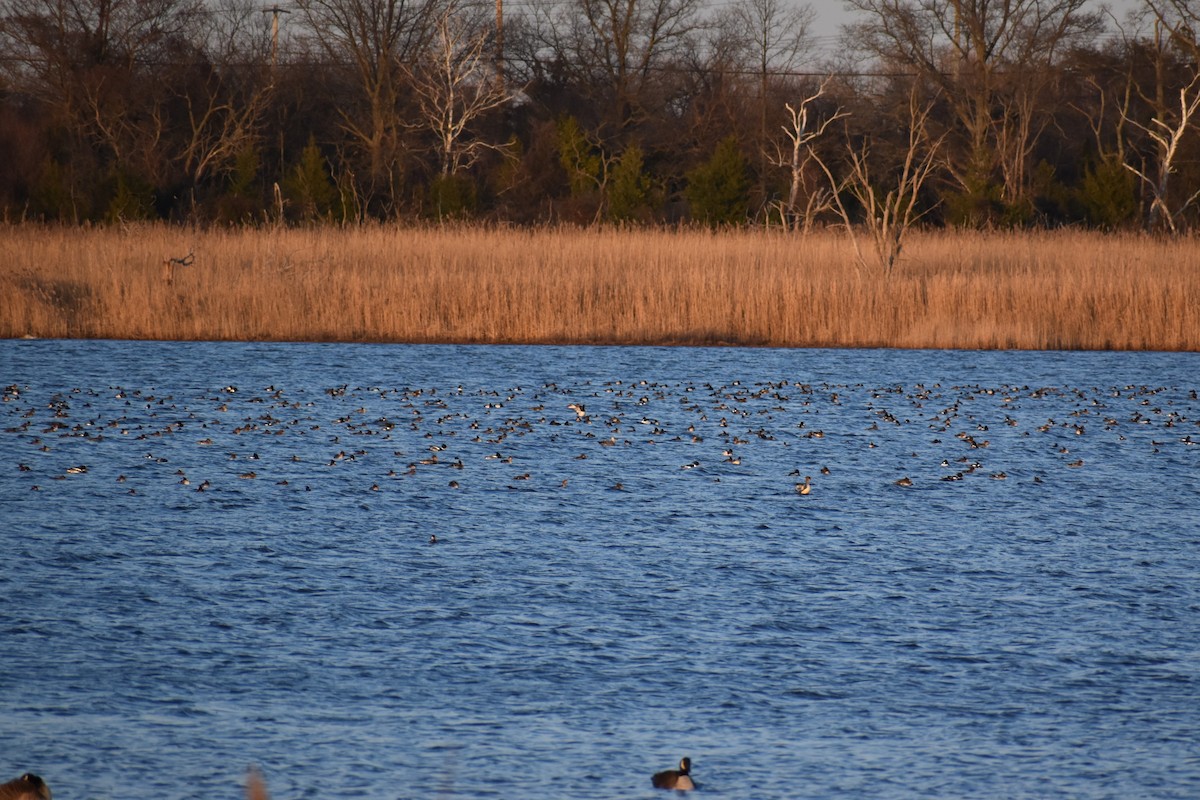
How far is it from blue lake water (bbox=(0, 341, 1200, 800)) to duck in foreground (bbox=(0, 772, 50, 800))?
24 cm

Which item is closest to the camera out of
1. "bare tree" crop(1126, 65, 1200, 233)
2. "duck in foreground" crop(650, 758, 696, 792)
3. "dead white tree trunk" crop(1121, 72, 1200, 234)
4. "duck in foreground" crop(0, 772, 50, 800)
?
"duck in foreground" crop(0, 772, 50, 800)

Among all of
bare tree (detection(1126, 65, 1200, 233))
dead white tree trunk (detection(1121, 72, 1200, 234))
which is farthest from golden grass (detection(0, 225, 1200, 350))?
bare tree (detection(1126, 65, 1200, 233))

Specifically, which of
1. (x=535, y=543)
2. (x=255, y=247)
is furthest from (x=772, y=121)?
(x=535, y=543)

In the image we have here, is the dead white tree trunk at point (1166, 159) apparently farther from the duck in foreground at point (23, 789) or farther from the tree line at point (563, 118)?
the duck in foreground at point (23, 789)

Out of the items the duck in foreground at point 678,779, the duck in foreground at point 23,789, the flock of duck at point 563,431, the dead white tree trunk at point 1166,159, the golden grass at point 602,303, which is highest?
the dead white tree trunk at point 1166,159

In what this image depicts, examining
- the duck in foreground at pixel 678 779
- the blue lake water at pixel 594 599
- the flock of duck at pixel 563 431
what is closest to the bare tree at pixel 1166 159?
the flock of duck at pixel 563 431

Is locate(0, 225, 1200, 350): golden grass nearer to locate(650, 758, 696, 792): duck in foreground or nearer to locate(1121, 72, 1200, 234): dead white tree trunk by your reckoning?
locate(1121, 72, 1200, 234): dead white tree trunk

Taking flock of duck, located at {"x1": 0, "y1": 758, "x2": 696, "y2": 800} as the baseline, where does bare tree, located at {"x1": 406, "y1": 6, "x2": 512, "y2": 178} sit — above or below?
above

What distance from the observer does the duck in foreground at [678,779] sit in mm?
4098

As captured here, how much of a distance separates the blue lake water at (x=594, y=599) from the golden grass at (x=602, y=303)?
424 cm

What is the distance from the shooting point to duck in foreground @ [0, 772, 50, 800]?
382 centimetres

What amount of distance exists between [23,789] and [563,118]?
31.2 m

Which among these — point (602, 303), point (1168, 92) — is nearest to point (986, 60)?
point (1168, 92)

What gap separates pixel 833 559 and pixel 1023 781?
2.61 metres
